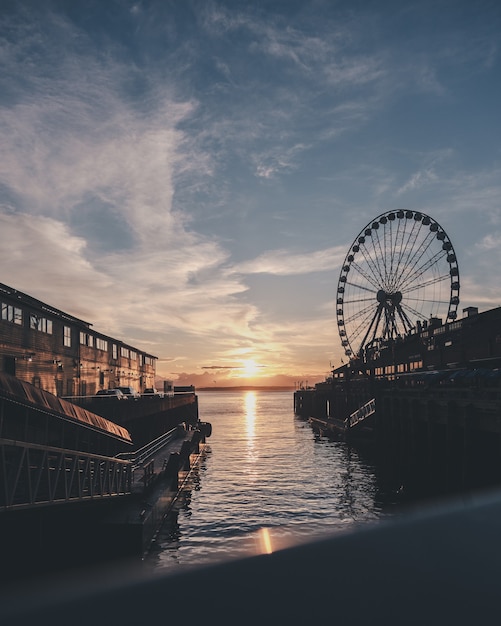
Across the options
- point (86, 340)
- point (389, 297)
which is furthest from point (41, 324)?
point (389, 297)

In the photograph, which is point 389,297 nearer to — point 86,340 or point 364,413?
point 364,413

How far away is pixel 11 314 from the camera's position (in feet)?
134

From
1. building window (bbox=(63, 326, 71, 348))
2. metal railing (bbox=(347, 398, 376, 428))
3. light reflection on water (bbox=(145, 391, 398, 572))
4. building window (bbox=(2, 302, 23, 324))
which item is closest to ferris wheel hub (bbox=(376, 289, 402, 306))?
metal railing (bbox=(347, 398, 376, 428))

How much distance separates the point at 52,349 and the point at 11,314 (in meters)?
8.59

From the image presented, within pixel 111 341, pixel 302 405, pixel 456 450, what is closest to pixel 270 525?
pixel 456 450

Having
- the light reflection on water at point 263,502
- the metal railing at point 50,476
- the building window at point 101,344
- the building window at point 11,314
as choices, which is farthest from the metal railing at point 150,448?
the building window at point 101,344

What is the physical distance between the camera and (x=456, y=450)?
33.6m

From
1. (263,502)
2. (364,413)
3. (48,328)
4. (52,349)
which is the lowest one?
(263,502)

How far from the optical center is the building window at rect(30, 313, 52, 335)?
146 ft

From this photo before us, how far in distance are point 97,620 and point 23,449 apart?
14.9 meters

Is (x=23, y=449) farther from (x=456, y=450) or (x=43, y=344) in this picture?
(x=43, y=344)

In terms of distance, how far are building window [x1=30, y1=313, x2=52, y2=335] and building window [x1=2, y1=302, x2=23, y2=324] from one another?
6.92 ft

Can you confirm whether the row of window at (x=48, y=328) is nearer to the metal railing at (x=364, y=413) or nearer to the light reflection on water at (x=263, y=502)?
the light reflection on water at (x=263, y=502)

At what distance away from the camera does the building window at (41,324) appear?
44.6m
